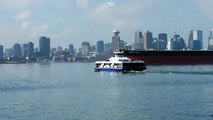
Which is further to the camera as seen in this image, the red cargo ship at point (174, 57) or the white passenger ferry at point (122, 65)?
the red cargo ship at point (174, 57)

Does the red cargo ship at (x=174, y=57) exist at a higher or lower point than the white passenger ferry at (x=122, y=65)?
higher

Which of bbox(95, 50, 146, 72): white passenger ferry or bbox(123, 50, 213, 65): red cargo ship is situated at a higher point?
bbox(123, 50, 213, 65): red cargo ship

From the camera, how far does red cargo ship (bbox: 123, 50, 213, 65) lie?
129375mm

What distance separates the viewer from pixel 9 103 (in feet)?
136

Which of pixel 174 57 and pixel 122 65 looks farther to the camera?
pixel 174 57

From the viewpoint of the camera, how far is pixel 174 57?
134 m

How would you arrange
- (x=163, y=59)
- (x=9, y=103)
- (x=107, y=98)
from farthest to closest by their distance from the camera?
(x=163, y=59) → (x=107, y=98) → (x=9, y=103)

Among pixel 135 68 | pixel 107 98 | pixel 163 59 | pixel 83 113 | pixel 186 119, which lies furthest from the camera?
pixel 163 59

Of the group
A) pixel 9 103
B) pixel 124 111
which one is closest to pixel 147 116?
pixel 124 111

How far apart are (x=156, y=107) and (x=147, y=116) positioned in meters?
4.01

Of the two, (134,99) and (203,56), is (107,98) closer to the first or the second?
(134,99)

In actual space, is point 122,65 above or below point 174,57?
below

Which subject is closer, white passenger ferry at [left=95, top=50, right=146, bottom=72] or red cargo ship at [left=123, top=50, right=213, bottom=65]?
white passenger ferry at [left=95, top=50, right=146, bottom=72]

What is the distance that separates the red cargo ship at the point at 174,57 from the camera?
12938 cm
